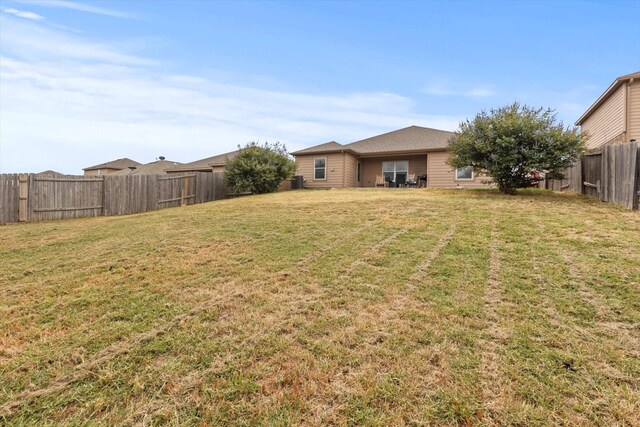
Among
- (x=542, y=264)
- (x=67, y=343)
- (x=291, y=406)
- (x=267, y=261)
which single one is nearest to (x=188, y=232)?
(x=267, y=261)

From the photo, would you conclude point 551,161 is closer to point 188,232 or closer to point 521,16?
point 521,16

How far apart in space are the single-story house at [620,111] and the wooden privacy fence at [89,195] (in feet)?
53.0

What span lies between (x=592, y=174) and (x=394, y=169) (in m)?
10.8

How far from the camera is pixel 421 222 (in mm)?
6730

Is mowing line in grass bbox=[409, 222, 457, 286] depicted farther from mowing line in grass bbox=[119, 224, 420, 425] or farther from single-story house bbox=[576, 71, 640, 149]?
single-story house bbox=[576, 71, 640, 149]

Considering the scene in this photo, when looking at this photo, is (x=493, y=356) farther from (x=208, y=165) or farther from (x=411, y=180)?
(x=208, y=165)

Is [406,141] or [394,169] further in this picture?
[394,169]

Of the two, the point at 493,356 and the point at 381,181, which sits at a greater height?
the point at 381,181

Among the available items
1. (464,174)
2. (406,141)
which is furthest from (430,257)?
(406,141)

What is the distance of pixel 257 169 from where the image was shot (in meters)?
Result: 16.7

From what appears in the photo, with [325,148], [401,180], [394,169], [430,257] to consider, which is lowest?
[430,257]

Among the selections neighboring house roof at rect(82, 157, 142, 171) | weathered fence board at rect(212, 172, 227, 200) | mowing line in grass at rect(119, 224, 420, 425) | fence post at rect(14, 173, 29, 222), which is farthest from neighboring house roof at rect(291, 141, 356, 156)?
neighboring house roof at rect(82, 157, 142, 171)

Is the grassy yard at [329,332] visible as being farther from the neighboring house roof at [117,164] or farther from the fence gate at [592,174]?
the neighboring house roof at [117,164]

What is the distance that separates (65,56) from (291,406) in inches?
526
